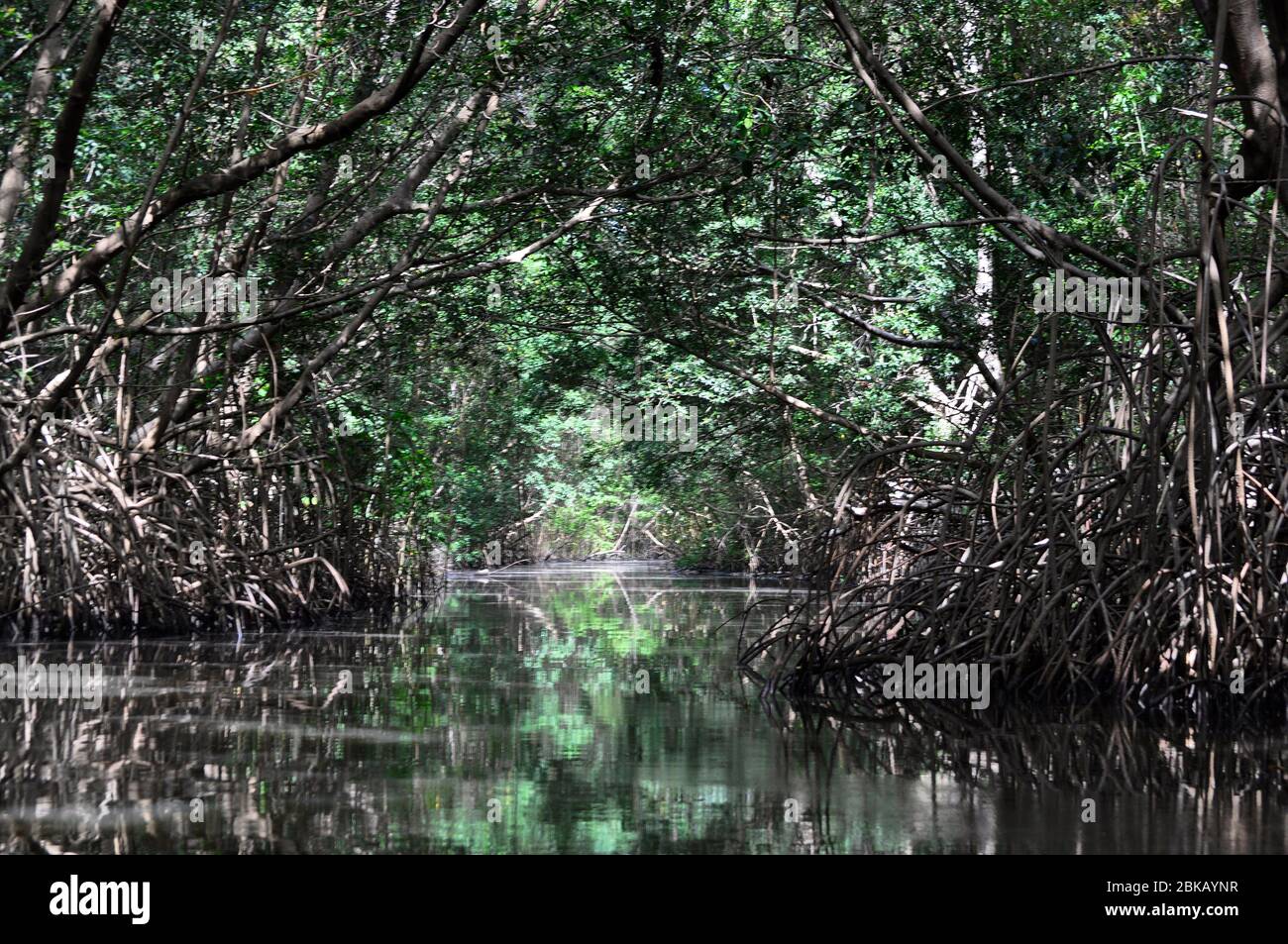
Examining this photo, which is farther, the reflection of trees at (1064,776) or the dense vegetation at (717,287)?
the dense vegetation at (717,287)

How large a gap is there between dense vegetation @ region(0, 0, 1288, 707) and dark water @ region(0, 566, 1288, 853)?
36.4 inches

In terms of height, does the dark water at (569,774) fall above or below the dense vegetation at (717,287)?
below

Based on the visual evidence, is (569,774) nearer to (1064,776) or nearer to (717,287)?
(1064,776)

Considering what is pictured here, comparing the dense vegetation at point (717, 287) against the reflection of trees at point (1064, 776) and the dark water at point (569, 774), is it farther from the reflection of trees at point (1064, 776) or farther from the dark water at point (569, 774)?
the dark water at point (569, 774)

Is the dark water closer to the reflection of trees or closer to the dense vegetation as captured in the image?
the reflection of trees

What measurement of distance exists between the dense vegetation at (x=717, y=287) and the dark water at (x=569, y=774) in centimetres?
92

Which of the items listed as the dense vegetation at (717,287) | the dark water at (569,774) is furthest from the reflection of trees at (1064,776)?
the dense vegetation at (717,287)

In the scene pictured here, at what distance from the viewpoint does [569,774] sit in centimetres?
482

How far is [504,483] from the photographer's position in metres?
28.3

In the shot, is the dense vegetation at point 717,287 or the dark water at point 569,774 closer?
the dark water at point 569,774

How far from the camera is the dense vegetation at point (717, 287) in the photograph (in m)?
6.39

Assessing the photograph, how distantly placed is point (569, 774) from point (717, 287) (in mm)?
9115

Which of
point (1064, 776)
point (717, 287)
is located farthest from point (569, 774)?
point (717, 287)
